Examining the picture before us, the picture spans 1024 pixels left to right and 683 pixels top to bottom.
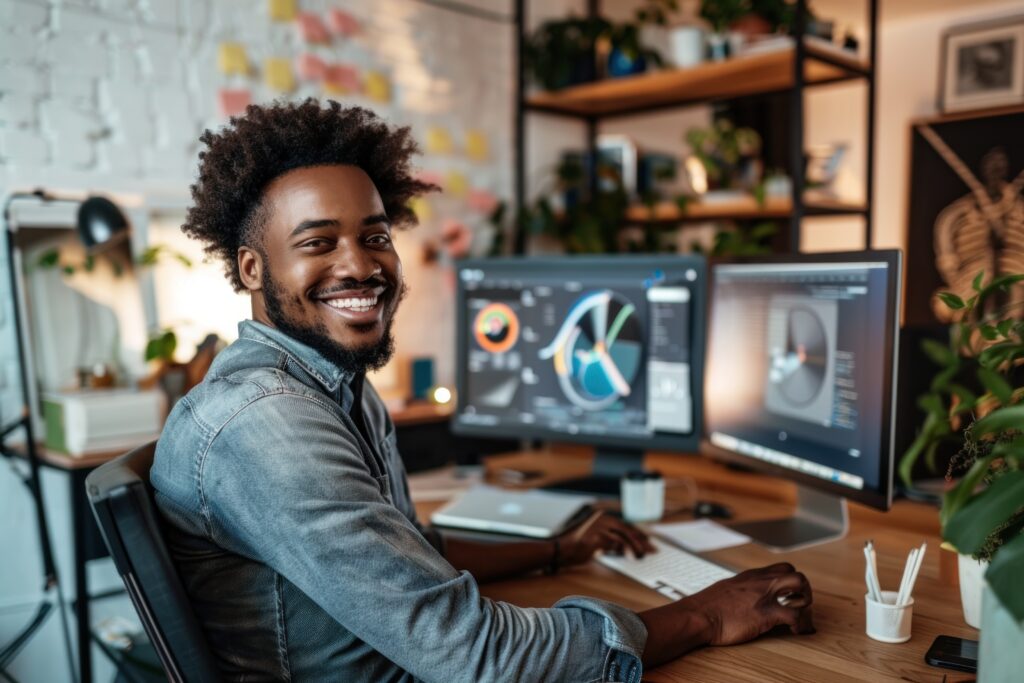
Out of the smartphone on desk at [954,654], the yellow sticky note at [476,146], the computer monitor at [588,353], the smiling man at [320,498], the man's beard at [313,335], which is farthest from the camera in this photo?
the yellow sticky note at [476,146]

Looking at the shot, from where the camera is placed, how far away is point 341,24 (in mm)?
2709

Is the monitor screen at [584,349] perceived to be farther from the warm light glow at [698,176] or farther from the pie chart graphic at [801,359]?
the warm light glow at [698,176]

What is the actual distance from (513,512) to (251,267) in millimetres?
717

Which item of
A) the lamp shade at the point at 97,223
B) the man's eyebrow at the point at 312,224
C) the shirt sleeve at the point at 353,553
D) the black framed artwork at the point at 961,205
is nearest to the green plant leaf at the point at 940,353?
the shirt sleeve at the point at 353,553

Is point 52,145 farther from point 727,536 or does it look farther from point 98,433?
point 727,536

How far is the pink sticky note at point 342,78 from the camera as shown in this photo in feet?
8.82

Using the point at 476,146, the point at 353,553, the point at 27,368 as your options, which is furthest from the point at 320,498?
the point at 476,146

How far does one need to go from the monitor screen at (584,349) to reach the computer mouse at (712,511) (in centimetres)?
14

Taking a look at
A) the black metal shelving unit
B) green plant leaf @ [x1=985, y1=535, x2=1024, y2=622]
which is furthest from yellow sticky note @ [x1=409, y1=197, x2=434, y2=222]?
green plant leaf @ [x1=985, y1=535, x2=1024, y2=622]

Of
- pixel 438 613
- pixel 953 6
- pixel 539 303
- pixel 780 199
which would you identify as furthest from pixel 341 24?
pixel 953 6

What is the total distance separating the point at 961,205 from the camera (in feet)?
15.2

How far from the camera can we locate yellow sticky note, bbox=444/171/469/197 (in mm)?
3096

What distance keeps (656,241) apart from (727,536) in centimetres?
198

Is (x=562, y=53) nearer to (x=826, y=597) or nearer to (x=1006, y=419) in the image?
(x=826, y=597)
